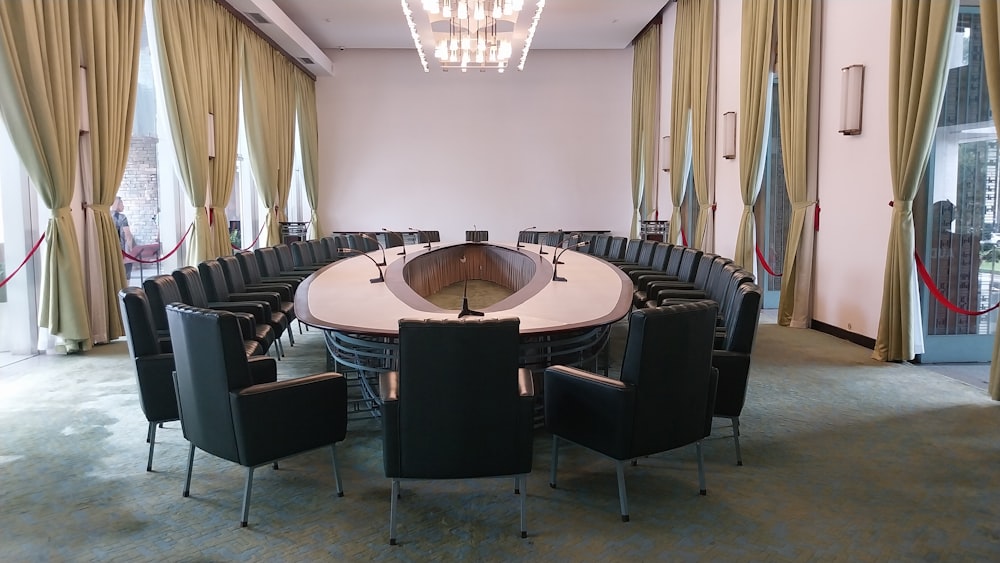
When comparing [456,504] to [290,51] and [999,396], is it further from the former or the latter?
[290,51]

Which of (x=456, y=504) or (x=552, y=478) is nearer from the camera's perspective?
(x=456, y=504)

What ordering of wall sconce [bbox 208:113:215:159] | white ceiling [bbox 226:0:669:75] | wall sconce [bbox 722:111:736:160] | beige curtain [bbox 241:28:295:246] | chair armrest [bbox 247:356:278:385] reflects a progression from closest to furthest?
chair armrest [bbox 247:356:278:385] < wall sconce [bbox 208:113:215:159] < wall sconce [bbox 722:111:736:160] < white ceiling [bbox 226:0:669:75] < beige curtain [bbox 241:28:295:246]

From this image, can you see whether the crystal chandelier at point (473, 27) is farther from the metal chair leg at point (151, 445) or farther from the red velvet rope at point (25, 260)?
the metal chair leg at point (151, 445)

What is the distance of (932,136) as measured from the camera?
16.0 ft

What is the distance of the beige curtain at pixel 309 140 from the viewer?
1177cm

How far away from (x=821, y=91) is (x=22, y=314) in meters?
7.18

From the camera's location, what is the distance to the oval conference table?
330cm

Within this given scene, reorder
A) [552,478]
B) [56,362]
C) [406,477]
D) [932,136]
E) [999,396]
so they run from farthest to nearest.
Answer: [56,362] → [932,136] → [999,396] → [552,478] → [406,477]

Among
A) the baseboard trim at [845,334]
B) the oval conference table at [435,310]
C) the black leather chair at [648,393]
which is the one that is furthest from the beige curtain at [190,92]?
the baseboard trim at [845,334]

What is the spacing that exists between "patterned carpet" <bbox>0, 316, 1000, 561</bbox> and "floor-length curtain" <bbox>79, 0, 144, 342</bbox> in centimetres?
204

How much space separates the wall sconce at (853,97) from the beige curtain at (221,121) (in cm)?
648

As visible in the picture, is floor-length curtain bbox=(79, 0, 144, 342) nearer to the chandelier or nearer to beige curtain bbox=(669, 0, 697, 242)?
the chandelier

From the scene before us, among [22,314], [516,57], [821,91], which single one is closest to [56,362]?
[22,314]

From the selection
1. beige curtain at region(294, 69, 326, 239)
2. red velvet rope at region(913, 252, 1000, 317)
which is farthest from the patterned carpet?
beige curtain at region(294, 69, 326, 239)
